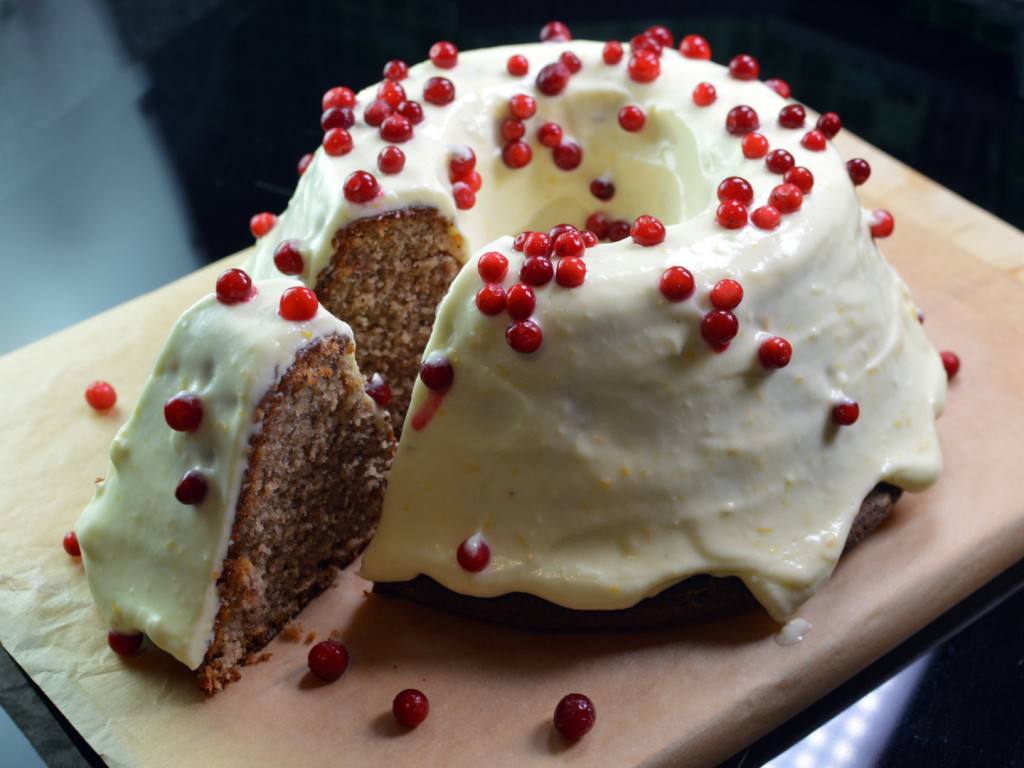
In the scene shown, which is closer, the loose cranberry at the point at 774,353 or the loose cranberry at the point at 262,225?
the loose cranberry at the point at 774,353

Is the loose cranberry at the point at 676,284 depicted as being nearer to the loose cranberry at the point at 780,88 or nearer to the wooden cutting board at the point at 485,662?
Result: the wooden cutting board at the point at 485,662

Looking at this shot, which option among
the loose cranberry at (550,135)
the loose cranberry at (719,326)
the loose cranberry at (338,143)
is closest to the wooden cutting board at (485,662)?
the loose cranberry at (719,326)

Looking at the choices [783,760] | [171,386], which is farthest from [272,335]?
[783,760]

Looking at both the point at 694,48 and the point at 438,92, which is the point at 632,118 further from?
the point at 438,92

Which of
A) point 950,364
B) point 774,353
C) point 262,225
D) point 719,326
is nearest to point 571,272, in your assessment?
point 719,326

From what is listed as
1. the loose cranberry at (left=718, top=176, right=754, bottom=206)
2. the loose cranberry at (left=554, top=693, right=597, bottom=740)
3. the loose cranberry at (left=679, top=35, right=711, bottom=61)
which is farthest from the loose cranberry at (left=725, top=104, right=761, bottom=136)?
the loose cranberry at (left=554, top=693, right=597, bottom=740)
